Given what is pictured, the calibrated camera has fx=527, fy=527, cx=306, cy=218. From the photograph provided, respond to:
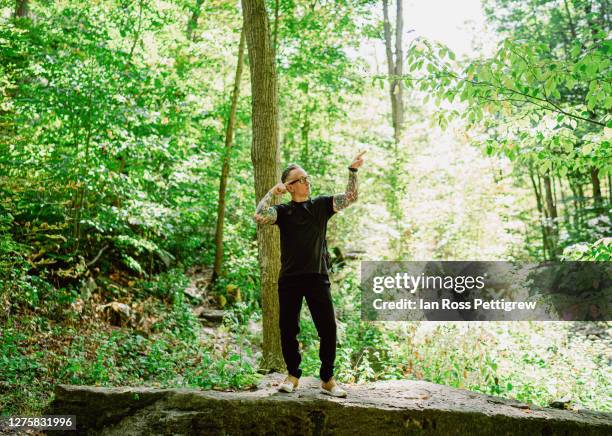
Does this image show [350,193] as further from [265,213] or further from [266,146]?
[266,146]

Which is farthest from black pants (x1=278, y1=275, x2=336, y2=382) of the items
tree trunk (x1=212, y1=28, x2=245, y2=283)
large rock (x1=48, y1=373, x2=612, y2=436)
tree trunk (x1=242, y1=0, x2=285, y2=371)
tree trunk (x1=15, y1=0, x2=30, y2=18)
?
tree trunk (x1=15, y1=0, x2=30, y2=18)

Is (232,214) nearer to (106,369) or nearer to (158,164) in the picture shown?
(158,164)

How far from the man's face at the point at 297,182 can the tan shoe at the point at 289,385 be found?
1.65m

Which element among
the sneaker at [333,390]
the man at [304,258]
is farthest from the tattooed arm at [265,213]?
the sneaker at [333,390]

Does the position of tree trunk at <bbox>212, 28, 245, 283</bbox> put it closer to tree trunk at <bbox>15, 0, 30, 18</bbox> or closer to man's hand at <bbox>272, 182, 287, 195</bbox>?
tree trunk at <bbox>15, 0, 30, 18</bbox>

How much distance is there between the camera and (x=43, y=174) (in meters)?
6.88

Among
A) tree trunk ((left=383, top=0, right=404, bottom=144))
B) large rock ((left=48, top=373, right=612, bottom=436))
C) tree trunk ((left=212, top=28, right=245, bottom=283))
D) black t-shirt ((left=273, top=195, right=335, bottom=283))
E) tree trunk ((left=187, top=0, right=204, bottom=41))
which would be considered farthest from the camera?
tree trunk ((left=383, top=0, right=404, bottom=144))

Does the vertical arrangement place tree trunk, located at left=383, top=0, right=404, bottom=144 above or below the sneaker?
above

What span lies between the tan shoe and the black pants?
27 centimetres

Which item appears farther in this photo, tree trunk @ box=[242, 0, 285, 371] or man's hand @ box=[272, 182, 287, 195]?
tree trunk @ box=[242, 0, 285, 371]

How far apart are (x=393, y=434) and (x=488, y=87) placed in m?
3.29

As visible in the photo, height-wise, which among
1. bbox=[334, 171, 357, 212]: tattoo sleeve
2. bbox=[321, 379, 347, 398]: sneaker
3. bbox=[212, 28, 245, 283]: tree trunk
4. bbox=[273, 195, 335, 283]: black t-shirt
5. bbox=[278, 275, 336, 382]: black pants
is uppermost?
bbox=[212, 28, 245, 283]: tree trunk

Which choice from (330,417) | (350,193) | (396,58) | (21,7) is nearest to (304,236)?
(350,193)

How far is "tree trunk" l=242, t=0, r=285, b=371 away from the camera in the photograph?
Answer: 636 centimetres
